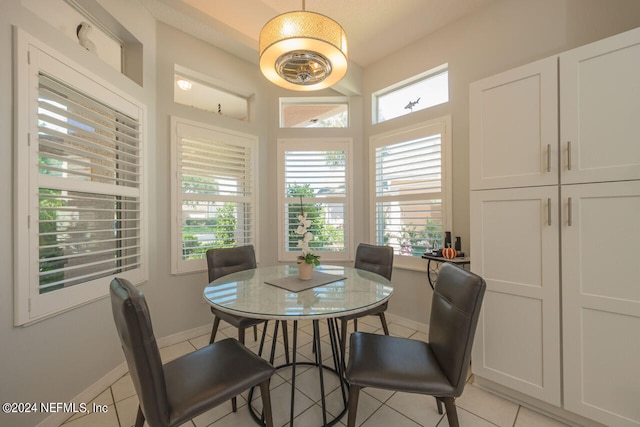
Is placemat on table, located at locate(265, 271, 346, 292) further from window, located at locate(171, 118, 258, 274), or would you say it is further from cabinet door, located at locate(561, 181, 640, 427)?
cabinet door, located at locate(561, 181, 640, 427)

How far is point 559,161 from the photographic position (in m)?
1.56

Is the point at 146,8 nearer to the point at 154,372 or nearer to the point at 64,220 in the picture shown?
the point at 64,220

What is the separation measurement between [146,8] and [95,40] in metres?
0.55

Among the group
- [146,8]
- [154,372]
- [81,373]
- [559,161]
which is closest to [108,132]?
[146,8]

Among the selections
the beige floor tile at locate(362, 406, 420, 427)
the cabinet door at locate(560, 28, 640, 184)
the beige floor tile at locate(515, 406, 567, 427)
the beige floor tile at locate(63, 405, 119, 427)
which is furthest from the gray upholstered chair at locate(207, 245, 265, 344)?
the cabinet door at locate(560, 28, 640, 184)

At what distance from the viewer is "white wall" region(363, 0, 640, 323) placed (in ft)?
6.33

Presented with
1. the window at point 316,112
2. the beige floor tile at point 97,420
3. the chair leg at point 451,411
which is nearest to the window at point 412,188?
the window at point 316,112

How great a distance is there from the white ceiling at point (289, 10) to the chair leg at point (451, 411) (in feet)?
10.0

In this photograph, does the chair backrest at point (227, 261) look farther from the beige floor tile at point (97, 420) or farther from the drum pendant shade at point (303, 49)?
the drum pendant shade at point (303, 49)

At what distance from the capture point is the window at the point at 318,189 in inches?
131

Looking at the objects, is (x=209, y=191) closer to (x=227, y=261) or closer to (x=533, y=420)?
(x=227, y=261)

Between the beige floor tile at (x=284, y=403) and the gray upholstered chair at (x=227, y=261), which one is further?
the gray upholstered chair at (x=227, y=261)

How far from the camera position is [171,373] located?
1.28 m

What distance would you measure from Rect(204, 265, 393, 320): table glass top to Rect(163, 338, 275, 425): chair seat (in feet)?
0.89
